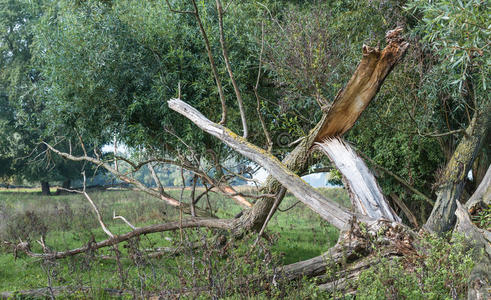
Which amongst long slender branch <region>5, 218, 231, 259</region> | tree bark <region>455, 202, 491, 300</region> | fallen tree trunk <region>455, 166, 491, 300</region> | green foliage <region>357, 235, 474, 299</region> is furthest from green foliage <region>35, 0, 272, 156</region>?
green foliage <region>357, 235, 474, 299</region>

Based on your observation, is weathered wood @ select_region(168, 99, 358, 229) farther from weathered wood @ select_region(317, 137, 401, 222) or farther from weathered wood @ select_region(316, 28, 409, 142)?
weathered wood @ select_region(316, 28, 409, 142)

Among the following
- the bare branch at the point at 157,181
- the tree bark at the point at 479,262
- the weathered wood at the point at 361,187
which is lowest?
the tree bark at the point at 479,262

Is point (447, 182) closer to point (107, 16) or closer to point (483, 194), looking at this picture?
point (483, 194)

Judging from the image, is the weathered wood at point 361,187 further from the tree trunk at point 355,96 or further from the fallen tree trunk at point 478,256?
the fallen tree trunk at point 478,256

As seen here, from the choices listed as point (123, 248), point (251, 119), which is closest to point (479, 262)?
point (251, 119)

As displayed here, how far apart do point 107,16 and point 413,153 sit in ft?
27.7

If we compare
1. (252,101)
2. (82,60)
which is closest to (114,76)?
(82,60)

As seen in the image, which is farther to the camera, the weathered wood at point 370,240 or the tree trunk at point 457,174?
the tree trunk at point 457,174

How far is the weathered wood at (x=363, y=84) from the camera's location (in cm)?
447

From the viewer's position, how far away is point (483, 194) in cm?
679

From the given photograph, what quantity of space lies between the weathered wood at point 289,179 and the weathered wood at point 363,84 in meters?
0.92

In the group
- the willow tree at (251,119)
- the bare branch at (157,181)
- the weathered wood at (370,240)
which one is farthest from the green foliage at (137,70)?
the weathered wood at (370,240)

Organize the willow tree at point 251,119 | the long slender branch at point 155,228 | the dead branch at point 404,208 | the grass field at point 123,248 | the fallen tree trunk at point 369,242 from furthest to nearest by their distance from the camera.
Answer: the dead branch at point 404,208, the long slender branch at point 155,228, the grass field at point 123,248, the willow tree at point 251,119, the fallen tree trunk at point 369,242

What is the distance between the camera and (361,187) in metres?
4.80
